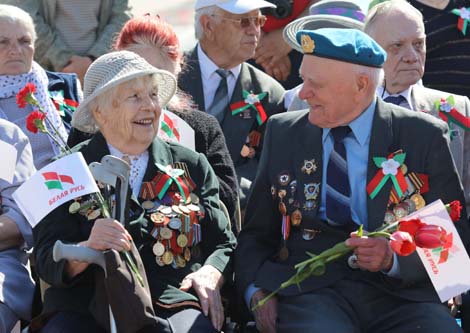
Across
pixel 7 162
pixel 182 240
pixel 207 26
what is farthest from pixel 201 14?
pixel 182 240

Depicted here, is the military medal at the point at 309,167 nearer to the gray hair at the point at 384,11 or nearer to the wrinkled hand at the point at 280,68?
the gray hair at the point at 384,11

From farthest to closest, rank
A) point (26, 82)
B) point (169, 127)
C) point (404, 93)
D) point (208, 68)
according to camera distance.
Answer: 1. point (208, 68)
2. point (26, 82)
3. point (404, 93)
4. point (169, 127)

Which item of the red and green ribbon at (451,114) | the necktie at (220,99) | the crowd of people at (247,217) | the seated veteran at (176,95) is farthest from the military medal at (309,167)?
the necktie at (220,99)

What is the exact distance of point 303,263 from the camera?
4590mm

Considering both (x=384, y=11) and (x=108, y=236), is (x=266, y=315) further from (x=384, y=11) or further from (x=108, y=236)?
(x=384, y=11)

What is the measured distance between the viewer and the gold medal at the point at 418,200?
4895 millimetres

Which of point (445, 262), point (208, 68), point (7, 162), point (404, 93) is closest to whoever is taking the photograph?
point (445, 262)

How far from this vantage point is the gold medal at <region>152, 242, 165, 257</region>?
16.5 feet

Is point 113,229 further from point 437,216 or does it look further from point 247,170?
point 247,170

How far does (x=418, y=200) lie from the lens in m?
4.90

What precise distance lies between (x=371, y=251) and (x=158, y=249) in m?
1.01

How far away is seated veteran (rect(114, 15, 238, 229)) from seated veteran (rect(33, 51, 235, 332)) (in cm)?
56

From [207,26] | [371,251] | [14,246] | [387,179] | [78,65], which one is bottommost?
[78,65]

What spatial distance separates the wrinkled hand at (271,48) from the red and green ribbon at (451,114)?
6.79 feet
